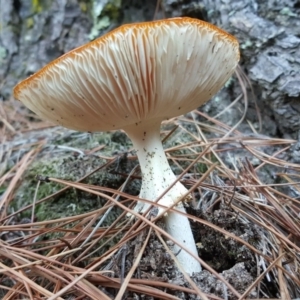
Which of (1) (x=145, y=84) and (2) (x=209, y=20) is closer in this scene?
(1) (x=145, y=84)

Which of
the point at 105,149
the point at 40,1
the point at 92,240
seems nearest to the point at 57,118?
the point at 92,240

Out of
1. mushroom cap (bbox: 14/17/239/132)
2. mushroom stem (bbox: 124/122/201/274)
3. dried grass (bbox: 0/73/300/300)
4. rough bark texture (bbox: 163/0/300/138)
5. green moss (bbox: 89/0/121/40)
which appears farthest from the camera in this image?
green moss (bbox: 89/0/121/40)

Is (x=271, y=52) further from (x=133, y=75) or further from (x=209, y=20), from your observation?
(x=133, y=75)

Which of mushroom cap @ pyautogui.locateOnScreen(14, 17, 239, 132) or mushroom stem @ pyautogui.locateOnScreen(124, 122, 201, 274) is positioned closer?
mushroom cap @ pyautogui.locateOnScreen(14, 17, 239, 132)

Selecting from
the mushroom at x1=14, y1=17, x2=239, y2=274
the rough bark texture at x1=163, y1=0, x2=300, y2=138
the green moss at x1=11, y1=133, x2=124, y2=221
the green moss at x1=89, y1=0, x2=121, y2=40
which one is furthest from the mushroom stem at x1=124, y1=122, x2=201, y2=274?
the green moss at x1=89, y1=0, x2=121, y2=40

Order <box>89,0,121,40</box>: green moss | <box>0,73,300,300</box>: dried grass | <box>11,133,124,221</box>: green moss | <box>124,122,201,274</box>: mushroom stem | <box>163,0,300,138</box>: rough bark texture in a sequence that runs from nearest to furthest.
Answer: <box>0,73,300,300</box>: dried grass, <box>124,122,201,274</box>: mushroom stem, <box>11,133,124,221</box>: green moss, <box>163,0,300,138</box>: rough bark texture, <box>89,0,121,40</box>: green moss

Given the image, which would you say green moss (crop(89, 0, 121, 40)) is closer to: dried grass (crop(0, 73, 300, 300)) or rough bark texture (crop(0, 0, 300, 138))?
rough bark texture (crop(0, 0, 300, 138))

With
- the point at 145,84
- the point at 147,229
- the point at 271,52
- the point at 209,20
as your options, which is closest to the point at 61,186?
the point at 147,229
